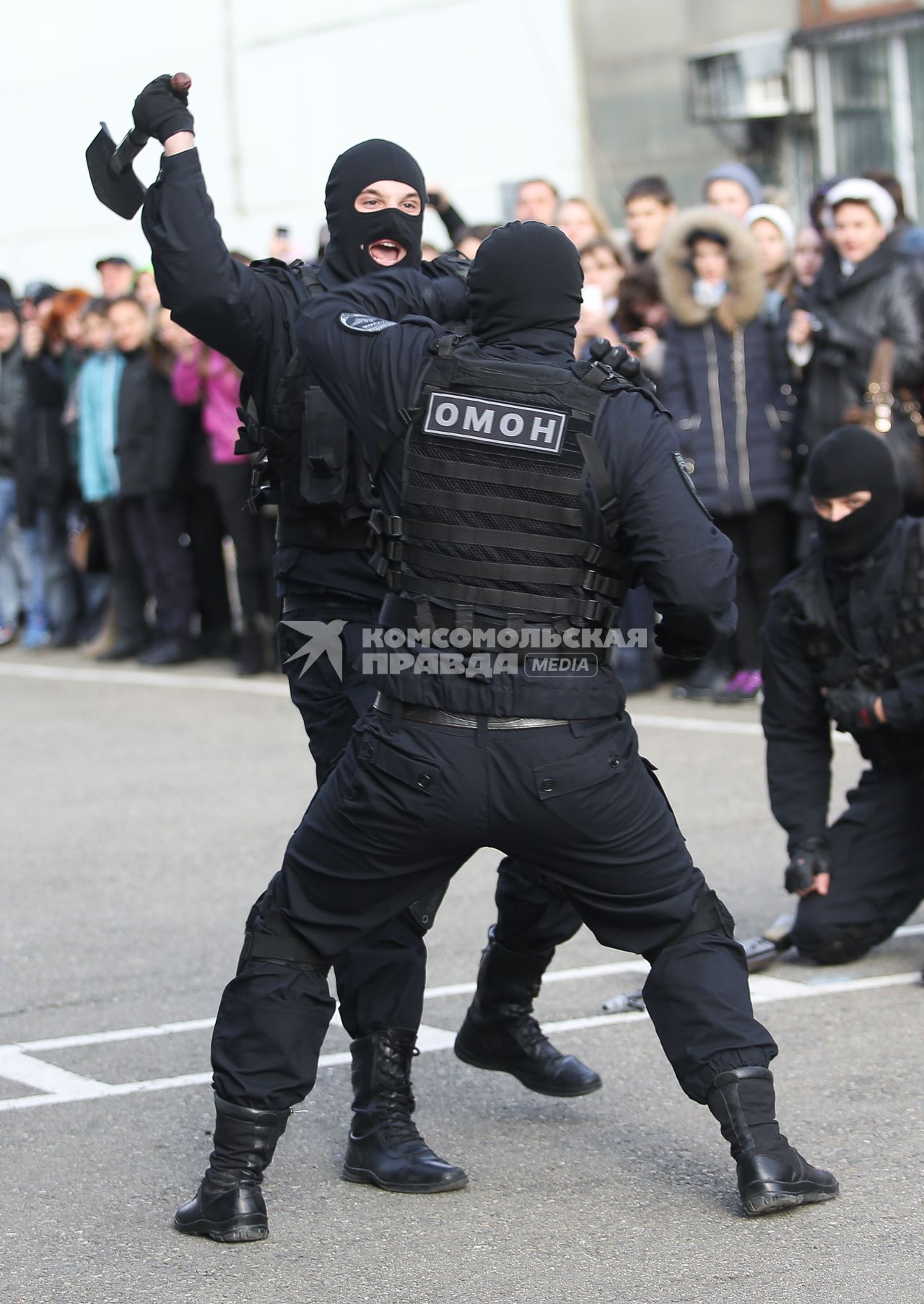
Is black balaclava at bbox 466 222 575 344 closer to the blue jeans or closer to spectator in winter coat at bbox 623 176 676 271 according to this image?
spectator in winter coat at bbox 623 176 676 271

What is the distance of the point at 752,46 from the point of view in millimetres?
14672

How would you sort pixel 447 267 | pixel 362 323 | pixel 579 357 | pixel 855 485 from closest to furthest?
pixel 362 323
pixel 447 267
pixel 855 485
pixel 579 357

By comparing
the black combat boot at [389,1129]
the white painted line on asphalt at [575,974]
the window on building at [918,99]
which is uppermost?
the window on building at [918,99]

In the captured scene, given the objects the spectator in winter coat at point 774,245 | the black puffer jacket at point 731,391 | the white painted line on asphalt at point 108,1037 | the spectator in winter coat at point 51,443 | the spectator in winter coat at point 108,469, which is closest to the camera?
the white painted line on asphalt at point 108,1037

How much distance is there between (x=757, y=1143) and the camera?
159 inches

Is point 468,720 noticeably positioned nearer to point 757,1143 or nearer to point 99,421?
point 757,1143

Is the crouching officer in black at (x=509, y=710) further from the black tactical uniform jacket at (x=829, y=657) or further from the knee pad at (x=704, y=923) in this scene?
the black tactical uniform jacket at (x=829, y=657)

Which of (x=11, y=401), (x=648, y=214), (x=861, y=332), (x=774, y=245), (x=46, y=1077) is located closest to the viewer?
(x=46, y=1077)

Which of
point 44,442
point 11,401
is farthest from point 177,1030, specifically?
point 11,401

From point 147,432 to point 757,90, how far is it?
5349 mm

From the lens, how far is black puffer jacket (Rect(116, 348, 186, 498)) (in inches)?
485

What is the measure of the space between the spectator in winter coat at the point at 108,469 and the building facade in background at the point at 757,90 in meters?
4.98

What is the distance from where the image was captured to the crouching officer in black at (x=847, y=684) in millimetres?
5836

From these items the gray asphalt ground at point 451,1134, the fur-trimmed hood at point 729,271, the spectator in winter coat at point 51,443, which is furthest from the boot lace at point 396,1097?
the spectator in winter coat at point 51,443
